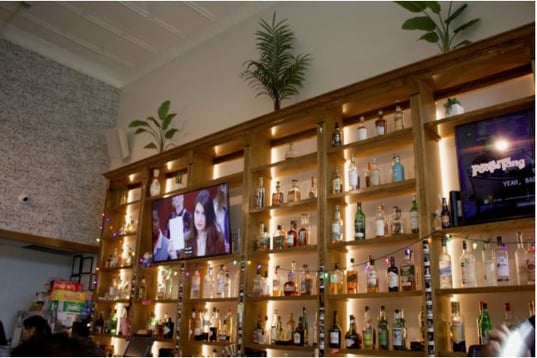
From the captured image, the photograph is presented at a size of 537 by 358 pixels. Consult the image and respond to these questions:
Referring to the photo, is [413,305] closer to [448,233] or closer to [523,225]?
[448,233]

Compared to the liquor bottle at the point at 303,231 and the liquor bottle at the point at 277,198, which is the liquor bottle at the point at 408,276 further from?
the liquor bottle at the point at 277,198

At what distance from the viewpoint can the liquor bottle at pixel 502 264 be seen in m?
3.05

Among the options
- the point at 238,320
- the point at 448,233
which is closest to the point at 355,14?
the point at 448,233

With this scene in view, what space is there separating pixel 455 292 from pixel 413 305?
1.66 ft

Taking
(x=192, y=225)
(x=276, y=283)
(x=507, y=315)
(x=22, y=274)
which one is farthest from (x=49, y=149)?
(x=507, y=315)

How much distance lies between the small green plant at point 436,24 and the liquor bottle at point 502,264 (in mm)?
1452

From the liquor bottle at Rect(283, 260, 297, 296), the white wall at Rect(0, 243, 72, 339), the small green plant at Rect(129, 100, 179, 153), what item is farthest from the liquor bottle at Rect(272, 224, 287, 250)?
the white wall at Rect(0, 243, 72, 339)

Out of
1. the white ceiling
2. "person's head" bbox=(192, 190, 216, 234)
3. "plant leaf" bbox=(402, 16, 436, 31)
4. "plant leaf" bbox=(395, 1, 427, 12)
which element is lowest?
"person's head" bbox=(192, 190, 216, 234)

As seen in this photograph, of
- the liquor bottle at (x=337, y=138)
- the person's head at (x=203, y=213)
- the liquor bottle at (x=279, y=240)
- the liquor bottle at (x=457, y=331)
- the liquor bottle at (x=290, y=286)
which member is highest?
the liquor bottle at (x=337, y=138)

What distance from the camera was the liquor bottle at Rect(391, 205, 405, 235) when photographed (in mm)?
3641

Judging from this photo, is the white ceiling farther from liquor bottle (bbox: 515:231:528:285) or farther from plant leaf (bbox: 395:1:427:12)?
liquor bottle (bbox: 515:231:528:285)

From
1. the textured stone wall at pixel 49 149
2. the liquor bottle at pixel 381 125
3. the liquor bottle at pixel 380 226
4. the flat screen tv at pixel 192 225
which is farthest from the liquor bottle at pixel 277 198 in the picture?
the textured stone wall at pixel 49 149

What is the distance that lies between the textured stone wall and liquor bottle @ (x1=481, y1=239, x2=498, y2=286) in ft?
16.6

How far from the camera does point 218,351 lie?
4.68 meters
